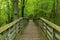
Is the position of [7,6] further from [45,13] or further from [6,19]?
[45,13]

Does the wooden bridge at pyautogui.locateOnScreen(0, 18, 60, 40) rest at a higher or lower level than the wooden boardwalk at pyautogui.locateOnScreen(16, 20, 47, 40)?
higher

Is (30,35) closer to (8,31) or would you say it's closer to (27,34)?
(27,34)

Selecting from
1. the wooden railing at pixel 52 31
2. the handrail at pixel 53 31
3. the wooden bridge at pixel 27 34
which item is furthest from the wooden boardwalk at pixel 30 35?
the handrail at pixel 53 31

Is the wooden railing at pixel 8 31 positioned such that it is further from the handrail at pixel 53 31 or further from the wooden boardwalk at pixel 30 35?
the wooden boardwalk at pixel 30 35

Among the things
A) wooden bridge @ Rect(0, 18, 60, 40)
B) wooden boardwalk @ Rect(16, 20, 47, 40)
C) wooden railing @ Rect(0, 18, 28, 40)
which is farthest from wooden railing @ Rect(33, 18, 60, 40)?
wooden boardwalk @ Rect(16, 20, 47, 40)

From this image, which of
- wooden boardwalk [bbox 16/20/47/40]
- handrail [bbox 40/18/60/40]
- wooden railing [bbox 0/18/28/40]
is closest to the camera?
wooden railing [bbox 0/18/28/40]

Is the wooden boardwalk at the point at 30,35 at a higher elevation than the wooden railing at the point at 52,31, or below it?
below

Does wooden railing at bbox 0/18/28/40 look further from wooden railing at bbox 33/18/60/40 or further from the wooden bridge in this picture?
wooden railing at bbox 33/18/60/40

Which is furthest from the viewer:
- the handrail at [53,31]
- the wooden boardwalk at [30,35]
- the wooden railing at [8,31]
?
the wooden boardwalk at [30,35]

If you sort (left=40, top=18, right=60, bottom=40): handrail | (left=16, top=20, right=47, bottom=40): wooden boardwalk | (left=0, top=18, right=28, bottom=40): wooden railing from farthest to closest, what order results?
(left=16, top=20, right=47, bottom=40): wooden boardwalk < (left=40, top=18, right=60, bottom=40): handrail < (left=0, top=18, right=28, bottom=40): wooden railing

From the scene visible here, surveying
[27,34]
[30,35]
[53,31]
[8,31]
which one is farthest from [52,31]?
[27,34]

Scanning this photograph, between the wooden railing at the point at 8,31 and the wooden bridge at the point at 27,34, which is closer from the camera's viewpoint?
the wooden railing at the point at 8,31

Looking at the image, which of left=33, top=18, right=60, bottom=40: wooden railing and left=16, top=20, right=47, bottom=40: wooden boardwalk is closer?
left=33, top=18, right=60, bottom=40: wooden railing

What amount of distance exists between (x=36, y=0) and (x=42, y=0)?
5254 mm
